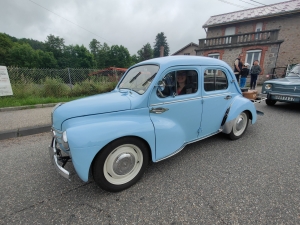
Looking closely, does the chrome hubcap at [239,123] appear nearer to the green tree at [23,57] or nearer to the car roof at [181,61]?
the car roof at [181,61]

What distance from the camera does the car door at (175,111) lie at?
2.22 metres

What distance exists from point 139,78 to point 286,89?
5784 millimetres

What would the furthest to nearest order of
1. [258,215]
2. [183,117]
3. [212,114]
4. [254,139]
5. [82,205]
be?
1. [254,139]
2. [212,114]
3. [183,117]
4. [82,205]
5. [258,215]

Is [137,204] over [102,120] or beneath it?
beneath

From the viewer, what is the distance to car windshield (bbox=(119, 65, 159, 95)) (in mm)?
2338

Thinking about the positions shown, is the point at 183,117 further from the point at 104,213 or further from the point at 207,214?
the point at 104,213

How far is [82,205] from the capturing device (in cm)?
182

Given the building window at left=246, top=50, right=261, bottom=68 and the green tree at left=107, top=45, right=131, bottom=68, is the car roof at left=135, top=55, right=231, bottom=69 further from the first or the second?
the green tree at left=107, top=45, right=131, bottom=68

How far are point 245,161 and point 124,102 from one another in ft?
7.56

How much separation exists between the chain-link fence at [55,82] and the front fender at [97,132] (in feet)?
22.0

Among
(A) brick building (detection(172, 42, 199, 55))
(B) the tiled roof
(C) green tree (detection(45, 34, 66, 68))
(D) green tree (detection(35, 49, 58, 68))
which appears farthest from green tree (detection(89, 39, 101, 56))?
(B) the tiled roof

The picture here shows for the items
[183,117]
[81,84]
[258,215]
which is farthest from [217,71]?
[81,84]

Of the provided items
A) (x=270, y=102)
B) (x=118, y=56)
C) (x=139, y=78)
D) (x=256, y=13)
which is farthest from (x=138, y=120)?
(x=118, y=56)

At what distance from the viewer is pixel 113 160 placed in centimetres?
194
